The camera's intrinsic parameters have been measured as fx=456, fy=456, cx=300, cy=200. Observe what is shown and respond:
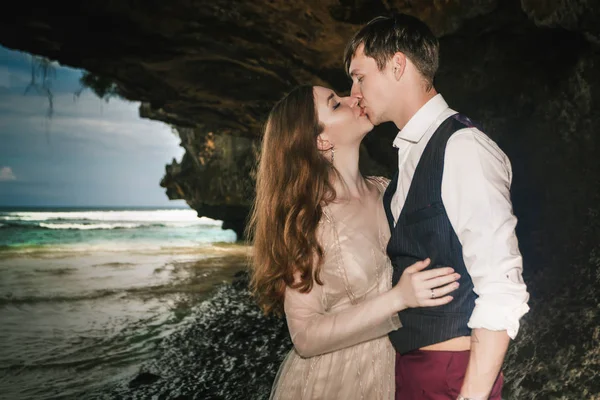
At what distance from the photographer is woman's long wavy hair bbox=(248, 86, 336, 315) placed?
2.19 meters

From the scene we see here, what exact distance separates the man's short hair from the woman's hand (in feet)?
2.64

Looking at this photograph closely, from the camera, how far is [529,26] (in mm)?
4938

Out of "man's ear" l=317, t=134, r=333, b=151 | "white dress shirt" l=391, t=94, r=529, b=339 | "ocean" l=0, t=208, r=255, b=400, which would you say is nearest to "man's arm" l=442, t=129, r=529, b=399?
"white dress shirt" l=391, t=94, r=529, b=339

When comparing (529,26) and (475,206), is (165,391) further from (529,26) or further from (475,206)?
(529,26)

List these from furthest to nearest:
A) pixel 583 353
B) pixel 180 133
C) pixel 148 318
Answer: pixel 180 133, pixel 148 318, pixel 583 353

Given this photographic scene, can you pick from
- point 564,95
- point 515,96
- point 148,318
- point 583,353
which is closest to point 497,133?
point 515,96

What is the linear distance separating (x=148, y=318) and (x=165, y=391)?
3.90 metres

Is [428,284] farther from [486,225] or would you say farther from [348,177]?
[348,177]

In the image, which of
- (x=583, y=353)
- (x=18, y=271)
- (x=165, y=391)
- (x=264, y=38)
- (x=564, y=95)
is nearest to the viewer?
(x=583, y=353)

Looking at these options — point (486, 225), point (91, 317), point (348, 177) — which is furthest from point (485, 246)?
point (91, 317)

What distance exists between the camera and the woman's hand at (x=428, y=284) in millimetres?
1615

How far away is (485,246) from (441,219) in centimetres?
21

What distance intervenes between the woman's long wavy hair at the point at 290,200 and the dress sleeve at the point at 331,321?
8 cm

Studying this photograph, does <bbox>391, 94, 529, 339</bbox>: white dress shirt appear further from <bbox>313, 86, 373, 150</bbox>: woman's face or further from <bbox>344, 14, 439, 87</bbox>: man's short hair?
<bbox>313, 86, 373, 150</bbox>: woman's face
